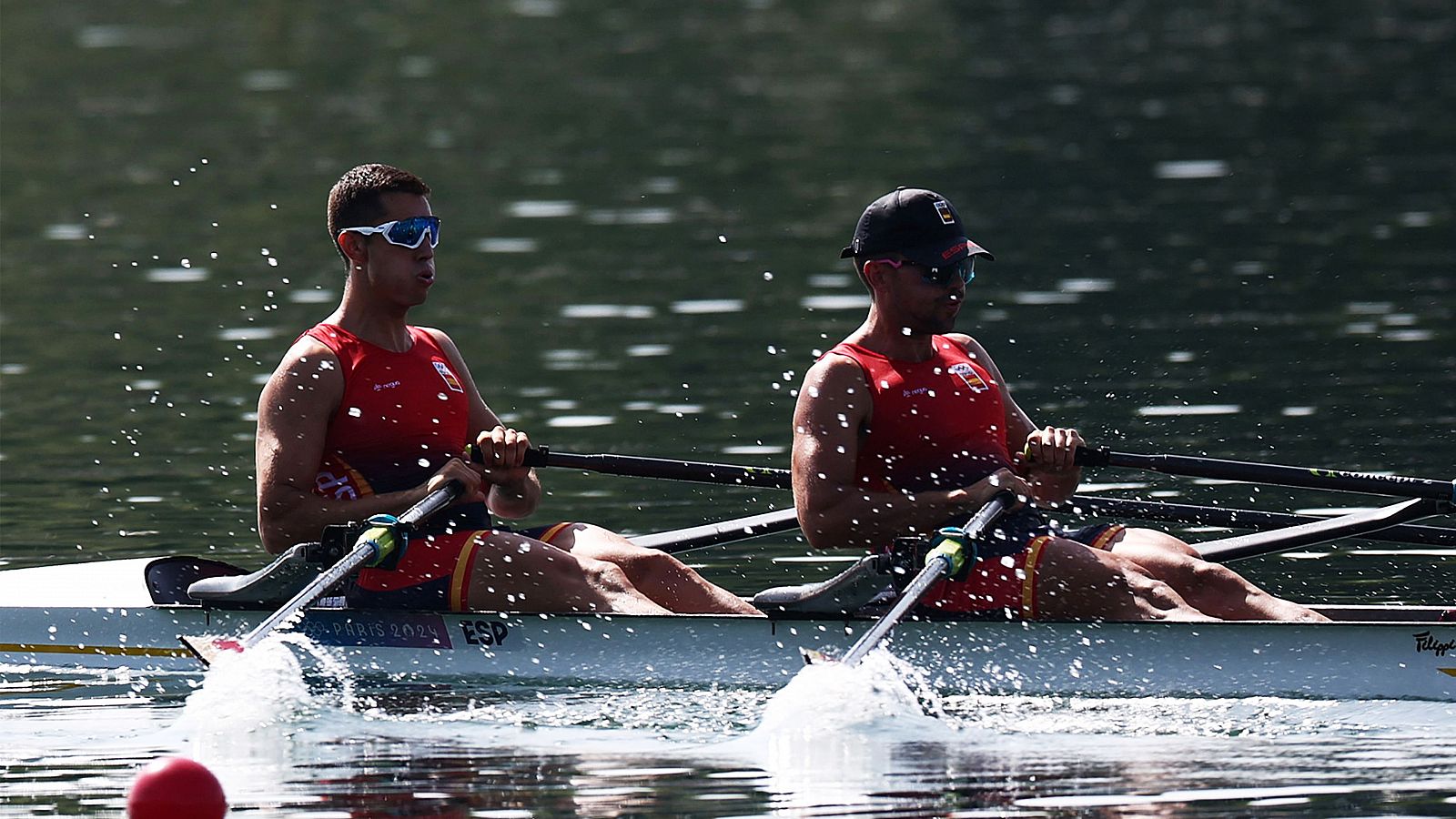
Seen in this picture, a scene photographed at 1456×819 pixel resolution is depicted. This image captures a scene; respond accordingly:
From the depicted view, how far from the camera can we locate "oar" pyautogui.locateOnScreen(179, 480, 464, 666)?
10320mm

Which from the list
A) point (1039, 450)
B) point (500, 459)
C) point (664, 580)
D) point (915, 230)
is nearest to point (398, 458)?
point (500, 459)

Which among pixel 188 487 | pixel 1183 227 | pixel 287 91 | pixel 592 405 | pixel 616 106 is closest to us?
pixel 188 487

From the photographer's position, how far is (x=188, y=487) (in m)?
15.7

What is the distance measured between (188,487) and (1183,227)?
42.3 feet

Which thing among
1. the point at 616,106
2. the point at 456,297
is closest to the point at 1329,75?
the point at 616,106

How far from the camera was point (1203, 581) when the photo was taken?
1030 centimetres

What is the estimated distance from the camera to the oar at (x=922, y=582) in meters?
9.77

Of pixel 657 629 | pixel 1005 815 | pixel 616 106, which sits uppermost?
pixel 616 106

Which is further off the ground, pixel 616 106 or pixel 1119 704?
pixel 616 106

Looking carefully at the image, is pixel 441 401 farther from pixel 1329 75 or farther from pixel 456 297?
pixel 1329 75

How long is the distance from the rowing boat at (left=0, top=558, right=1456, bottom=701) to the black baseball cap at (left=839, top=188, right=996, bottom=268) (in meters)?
1.41

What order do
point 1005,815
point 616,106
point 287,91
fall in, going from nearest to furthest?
point 1005,815 → point 616,106 → point 287,91

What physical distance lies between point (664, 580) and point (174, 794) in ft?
10.8

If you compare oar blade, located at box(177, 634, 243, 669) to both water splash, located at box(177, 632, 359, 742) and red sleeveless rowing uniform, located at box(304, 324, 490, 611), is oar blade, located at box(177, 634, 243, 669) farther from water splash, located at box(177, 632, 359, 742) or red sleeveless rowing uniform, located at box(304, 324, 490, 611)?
red sleeveless rowing uniform, located at box(304, 324, 490, 611)
